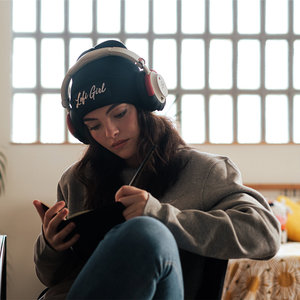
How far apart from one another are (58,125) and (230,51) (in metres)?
1.62

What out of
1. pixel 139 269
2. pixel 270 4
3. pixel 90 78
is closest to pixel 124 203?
pixel 139 269

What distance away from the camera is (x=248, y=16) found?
2539mm

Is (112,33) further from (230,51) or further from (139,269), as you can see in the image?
(139,269)

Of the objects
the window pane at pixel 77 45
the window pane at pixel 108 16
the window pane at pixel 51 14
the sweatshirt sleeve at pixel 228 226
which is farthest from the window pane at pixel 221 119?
the sweatshirt sleeve at pixel 228 226

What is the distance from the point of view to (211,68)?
2541 mm

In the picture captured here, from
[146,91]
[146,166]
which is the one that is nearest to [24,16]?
[146,91]

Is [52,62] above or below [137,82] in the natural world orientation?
above

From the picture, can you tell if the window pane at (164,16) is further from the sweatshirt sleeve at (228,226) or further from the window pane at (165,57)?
the sweatshirt sleeve at (228,226)

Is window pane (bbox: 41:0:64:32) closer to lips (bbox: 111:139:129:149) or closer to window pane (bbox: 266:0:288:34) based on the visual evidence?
window pane (bbox: 266:0:288:34)

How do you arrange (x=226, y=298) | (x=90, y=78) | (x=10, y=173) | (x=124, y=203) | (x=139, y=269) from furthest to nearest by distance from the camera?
(x=10, y=173) < (x=226, y=298) < (x=90, y=78) < (x=124, y=203) < (x=139, y=269)

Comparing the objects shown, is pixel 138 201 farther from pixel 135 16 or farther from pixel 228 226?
pixel 135 16

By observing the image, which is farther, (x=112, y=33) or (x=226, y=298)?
(x=112, y=33)

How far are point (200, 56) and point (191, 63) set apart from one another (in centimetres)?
10

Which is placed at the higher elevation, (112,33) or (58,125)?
(112,33)
